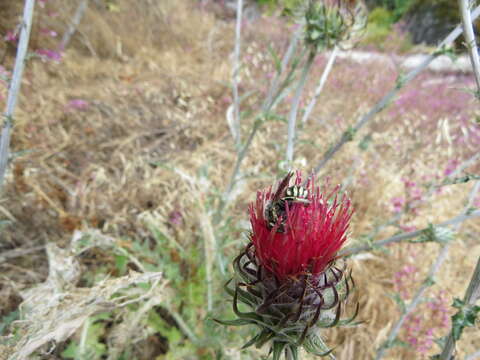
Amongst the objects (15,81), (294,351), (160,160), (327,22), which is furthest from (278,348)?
(160,160)

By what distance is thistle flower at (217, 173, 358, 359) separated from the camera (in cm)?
113

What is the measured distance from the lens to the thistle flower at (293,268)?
3.72 ft

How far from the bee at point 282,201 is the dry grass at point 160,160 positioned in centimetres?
→ 90

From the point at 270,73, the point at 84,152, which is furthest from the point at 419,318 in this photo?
the point at 270,73

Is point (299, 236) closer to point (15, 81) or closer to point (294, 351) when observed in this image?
point (294, 351)

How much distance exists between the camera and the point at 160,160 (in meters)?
4.32

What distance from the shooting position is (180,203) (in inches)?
140

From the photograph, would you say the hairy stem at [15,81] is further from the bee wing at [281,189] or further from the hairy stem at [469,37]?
the hairy stem at [469,37]

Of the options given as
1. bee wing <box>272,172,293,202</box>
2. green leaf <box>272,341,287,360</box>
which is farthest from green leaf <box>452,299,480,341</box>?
bee wing <box>272,172,293,202</box>

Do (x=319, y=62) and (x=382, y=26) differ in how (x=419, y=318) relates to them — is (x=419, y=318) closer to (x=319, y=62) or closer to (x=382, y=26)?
(x=319, y=62)

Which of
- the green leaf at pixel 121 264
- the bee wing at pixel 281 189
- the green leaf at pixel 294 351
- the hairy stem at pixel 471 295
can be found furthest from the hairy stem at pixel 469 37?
the green leaf at pixel 121 264

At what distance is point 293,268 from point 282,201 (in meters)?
0.22

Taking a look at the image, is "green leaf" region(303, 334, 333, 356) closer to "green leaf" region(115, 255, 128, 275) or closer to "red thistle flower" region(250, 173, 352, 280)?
"red thistle flower" region(250, 173, 352, 280)

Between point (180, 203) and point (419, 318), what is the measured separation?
93.3 inches
